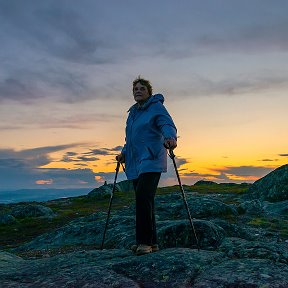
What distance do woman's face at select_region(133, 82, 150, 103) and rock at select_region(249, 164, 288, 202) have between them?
96.6ft

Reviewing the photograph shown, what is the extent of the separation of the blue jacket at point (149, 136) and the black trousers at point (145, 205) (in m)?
0.22

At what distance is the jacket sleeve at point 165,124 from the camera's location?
35.1 feet

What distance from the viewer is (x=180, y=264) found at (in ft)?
31.2

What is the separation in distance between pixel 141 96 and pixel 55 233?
13667 millimetres

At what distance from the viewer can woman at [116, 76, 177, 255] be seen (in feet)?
35.1

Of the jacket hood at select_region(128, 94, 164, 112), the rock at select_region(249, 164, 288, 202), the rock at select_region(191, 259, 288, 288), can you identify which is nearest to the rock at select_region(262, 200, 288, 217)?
the rock at select_region(249, 164, 288, 202)

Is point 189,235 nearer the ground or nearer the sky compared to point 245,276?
nearer the sky

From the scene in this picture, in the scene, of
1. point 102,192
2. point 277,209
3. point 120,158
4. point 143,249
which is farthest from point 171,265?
point 102,192

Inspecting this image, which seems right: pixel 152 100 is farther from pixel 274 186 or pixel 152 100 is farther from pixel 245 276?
pixel 274 186

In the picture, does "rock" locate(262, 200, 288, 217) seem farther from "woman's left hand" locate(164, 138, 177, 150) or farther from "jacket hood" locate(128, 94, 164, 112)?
"woman's left hand" locate(164, 138, 177, 150)

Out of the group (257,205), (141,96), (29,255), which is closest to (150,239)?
(141,96)

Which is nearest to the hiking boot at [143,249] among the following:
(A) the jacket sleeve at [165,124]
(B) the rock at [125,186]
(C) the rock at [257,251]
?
(C) the rock at [257,251]

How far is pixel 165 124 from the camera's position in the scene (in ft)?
35.8

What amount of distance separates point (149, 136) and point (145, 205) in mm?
1881
